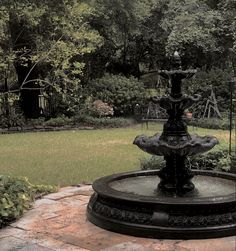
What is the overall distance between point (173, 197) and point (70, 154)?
694 cm

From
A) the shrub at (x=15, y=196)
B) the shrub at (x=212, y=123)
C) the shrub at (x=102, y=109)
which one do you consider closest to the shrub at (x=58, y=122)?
the shrub at (x=102, y=109)

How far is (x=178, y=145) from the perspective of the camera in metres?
6.06

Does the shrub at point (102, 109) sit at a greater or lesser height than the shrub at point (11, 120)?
greater

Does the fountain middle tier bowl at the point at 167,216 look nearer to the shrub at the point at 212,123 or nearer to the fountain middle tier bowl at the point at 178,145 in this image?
the fountain middle tier bowl at the point at 178,145

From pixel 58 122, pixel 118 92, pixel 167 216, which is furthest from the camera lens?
pixel 118 92

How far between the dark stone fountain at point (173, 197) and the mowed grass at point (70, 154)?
2.87m

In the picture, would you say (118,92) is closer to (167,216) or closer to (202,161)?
(202,161)

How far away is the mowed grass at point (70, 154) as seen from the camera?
10.1 meters

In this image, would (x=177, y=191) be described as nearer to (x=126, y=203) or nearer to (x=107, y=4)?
(x=126, y=203)

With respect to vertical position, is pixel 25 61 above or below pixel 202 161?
above

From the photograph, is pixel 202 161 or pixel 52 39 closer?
pixel 202 161

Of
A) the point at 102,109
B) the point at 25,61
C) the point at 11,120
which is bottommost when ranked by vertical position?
the point at 11,120

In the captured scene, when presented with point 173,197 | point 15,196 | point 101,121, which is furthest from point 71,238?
point 101,121

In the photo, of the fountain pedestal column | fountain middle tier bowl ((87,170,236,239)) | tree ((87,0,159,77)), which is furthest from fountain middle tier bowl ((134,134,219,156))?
tree ((87,0,159,77))
